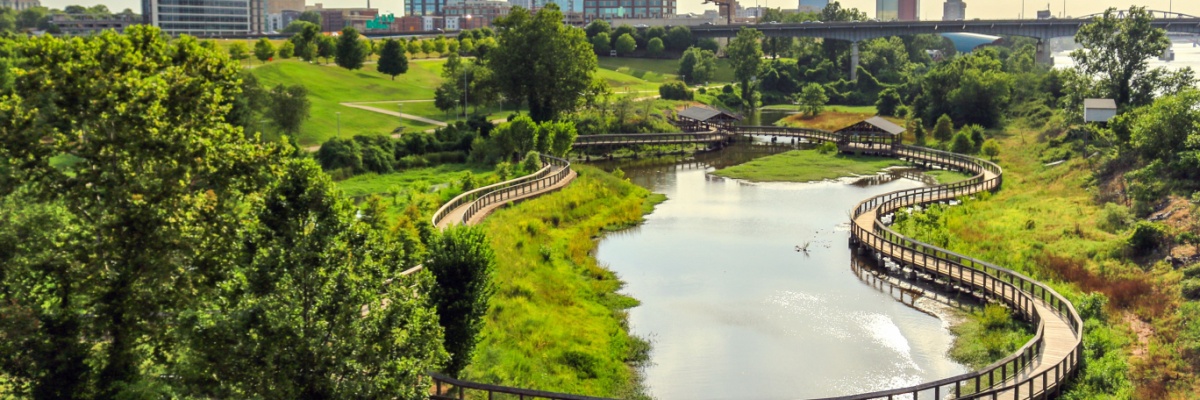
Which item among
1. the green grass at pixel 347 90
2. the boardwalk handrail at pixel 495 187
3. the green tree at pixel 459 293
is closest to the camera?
the green tree at pixel 459 293

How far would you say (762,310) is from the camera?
37.9 meters

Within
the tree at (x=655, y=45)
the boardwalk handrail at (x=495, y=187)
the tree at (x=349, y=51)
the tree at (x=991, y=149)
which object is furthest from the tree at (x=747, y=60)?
the boardwalk handrail at (x=495, y=187)

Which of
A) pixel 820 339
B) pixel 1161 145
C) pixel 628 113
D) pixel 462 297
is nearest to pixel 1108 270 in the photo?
pixel 820 339

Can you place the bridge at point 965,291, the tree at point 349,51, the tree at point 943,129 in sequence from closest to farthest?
→ the bridge at point 965,291, the tree at point 943,129, the tree at point 349,51

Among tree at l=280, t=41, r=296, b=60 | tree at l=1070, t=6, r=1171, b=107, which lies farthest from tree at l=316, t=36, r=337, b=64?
tree at l=1070, t=6, r=1171, b=107

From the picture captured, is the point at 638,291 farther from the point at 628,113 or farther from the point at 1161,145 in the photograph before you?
the point at 628,113

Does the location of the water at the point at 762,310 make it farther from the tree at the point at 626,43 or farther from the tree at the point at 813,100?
the tree at the point at 626,43

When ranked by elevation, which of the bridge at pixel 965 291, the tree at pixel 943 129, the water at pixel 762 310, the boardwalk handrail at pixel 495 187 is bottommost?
the water at pixel 762 310

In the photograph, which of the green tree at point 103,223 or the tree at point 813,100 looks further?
the tree at point 813,100

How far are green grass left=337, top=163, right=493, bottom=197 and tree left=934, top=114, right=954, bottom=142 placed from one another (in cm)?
3506

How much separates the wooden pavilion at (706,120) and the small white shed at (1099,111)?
109 ft

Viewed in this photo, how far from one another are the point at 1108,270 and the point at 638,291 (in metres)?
16.0

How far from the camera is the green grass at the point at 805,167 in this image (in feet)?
235

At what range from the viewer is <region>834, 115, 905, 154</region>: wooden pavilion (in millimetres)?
81625
